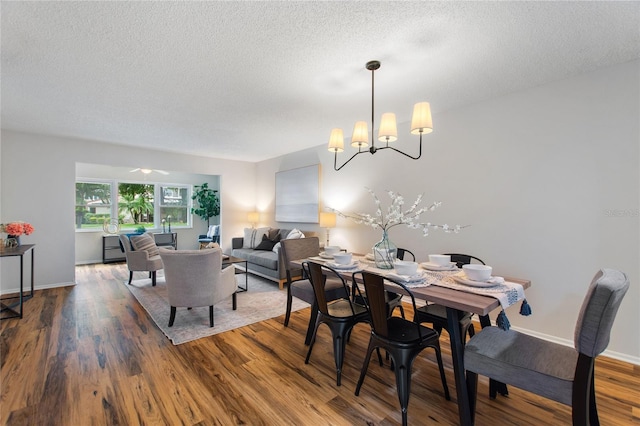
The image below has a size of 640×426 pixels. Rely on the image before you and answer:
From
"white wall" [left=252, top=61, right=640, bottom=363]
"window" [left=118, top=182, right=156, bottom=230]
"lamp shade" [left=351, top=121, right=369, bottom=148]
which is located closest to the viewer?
"white wall" [left=252, top=61, right=640, bottom=363]

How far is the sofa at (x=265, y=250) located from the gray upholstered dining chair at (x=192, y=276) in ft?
5.25

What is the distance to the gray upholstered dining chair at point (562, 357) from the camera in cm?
126

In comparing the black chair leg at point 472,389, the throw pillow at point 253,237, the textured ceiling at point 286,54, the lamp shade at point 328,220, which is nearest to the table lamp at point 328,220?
the lamp shade at point 328,220

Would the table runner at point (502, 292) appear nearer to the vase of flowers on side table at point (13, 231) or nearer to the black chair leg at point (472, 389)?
the black chair leg at point (472, 389)

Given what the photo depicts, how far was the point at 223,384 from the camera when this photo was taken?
83.7 inches

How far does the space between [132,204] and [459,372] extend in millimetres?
8356

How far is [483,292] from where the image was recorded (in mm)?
1766

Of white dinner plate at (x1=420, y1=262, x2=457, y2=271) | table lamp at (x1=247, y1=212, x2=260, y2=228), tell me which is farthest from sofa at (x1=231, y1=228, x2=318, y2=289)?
white dinner plate at (x1=420, y1=262, x2=457, y2=271)

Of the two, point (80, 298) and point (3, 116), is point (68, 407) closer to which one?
point (80, 298)

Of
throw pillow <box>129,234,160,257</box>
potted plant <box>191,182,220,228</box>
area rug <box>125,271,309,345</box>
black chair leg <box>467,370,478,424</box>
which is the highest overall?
potted plant <box>191,182,220,228</box>

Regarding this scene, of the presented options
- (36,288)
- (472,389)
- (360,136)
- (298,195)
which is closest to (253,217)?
(298,195)

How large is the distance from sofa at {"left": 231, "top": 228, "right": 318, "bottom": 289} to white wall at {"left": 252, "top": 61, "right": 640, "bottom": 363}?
2.19m

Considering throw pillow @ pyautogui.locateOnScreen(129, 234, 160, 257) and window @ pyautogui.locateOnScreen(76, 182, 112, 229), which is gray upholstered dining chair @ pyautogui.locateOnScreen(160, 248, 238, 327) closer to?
throw pillow @ pyautogui.locateOnScreen(129, 234, 160, 257)

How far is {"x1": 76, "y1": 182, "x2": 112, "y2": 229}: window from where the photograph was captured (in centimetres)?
698
